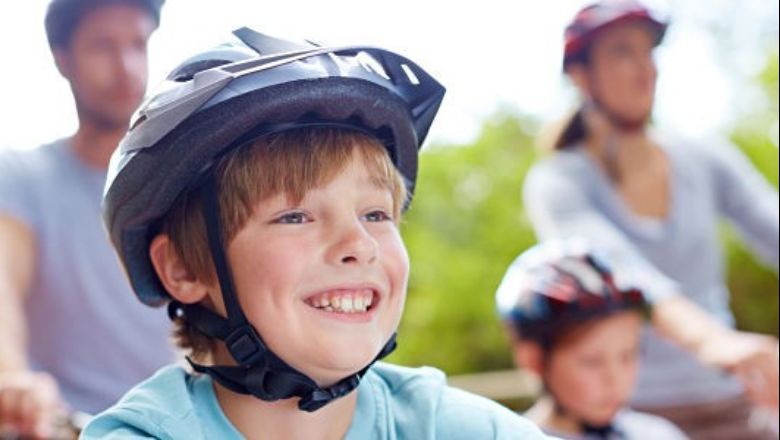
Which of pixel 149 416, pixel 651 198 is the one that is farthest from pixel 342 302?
pixel 651 198

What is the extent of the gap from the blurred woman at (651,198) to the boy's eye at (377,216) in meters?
1.60

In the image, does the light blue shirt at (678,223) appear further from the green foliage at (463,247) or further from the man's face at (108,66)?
the green foliage at (463,247)

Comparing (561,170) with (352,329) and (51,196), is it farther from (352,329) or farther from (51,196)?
(352,329)

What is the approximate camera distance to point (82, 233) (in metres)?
3.62

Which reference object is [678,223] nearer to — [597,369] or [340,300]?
[597,369]

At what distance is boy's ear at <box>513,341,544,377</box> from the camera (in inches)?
138

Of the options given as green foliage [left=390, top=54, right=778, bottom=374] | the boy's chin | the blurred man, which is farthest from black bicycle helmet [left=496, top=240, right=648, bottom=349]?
green foliage [left=390, top=54, right=778, bottom=374]

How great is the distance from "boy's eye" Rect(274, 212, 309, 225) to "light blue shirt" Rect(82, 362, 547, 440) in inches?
13.0

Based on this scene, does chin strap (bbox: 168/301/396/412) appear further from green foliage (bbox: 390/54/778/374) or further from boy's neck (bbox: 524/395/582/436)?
green foliage (bbox: 390/54/778/374)

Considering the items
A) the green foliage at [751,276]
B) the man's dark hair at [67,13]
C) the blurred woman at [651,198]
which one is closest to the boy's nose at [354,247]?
the blurred woman at [651,198]

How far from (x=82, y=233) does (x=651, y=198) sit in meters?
1.76

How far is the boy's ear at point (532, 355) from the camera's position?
138 inches

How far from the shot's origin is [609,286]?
3439 millimetres

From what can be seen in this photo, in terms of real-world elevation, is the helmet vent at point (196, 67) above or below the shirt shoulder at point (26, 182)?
above
